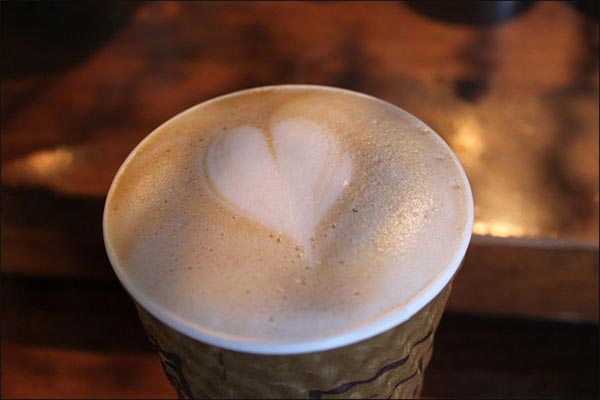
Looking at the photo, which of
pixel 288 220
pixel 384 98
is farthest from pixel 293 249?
pixel 384 98

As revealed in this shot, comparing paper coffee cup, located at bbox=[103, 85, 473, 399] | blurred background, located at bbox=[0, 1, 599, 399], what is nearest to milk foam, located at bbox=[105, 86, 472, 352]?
paper coffee cup, located at bbox=[103, 85, 473, 399]

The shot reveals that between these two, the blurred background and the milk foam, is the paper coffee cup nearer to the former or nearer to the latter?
the milk foam

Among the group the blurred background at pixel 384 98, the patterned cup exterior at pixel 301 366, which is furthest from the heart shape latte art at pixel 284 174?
the blurred background at pixel 384 98

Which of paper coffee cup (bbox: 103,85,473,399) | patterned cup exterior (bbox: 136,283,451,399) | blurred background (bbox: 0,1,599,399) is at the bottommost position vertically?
blurred background (bbox: 0,1,599,399)

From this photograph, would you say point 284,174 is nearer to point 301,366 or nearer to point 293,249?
point 293,249

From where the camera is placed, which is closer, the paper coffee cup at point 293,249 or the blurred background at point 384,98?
the paper coffee cup at point 293,249

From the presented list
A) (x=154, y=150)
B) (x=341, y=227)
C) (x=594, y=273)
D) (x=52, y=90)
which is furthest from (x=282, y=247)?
(x=52, y=90)

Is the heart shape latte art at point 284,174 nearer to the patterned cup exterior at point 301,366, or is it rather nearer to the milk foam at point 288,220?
the milk foam at point 288,220

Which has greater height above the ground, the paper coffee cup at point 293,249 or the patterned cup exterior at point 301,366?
the paper coffee cup at point 293,249
